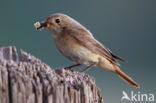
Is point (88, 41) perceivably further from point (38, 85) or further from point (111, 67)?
point (38, 85)

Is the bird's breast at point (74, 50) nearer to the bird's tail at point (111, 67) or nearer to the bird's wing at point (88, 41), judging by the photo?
the bird's wing at point (88, 41)

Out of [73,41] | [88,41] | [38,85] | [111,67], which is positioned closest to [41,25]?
[73,41]

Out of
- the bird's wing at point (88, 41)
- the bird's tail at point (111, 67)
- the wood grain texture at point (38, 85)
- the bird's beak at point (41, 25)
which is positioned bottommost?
the wood grain texture at point (38, 85)

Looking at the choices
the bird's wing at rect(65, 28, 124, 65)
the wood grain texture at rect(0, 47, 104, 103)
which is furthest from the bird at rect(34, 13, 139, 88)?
the wood grain texture at rect(0, 47, 104, 103)

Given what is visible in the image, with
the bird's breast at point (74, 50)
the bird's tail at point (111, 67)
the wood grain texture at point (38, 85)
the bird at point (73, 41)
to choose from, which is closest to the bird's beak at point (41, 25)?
the bird at point (73, 41)

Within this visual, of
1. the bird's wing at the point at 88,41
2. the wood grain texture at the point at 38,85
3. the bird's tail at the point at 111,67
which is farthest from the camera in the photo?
the bird's tail at the point at 111,67

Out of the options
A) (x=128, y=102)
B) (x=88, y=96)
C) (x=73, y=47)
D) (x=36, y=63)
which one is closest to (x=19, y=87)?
(x=36, y=63)

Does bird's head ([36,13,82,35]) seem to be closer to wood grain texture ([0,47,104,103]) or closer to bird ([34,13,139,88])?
bird ([34,13,139,88])

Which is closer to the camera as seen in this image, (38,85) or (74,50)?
(38,85)
